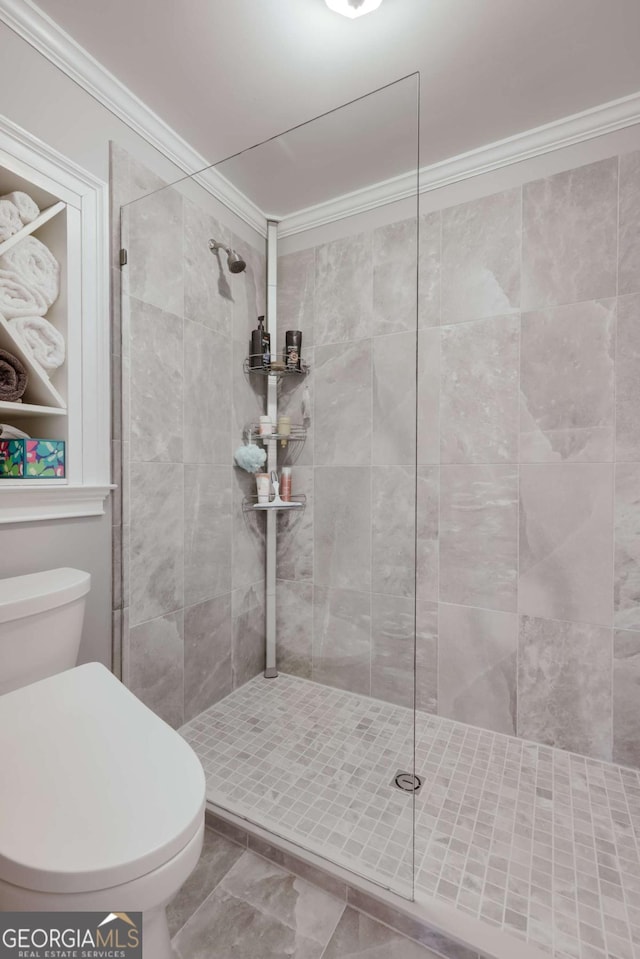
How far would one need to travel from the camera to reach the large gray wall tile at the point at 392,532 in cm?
117

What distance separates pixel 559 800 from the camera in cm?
140

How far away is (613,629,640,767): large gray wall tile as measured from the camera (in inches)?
61.2

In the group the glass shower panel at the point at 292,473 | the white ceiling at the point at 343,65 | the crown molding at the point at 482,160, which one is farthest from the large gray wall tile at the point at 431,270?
the glass shower panel at the point at 292,473

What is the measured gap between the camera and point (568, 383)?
A: 1.64 metres

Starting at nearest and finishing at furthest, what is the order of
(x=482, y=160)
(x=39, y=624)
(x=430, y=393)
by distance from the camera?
1. (x=39, y=624)
2. (x=482, y=160)
3. (x=430, y=393)

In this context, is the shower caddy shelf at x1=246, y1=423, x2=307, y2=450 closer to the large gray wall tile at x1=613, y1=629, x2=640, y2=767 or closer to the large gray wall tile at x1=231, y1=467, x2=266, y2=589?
the large gray wall tile at x1=231, y1=467, x2=266, y2=589

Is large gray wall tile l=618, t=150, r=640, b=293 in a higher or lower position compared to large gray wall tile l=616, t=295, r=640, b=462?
higher

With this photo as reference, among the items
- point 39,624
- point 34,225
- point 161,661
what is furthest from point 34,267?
point 161,661

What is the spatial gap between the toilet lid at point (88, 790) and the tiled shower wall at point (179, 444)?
0.40 metres

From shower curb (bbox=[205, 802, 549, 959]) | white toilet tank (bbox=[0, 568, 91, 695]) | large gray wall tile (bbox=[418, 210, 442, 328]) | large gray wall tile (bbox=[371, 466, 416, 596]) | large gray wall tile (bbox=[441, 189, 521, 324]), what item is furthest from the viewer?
large gray wall tile (bbox=[418, 210, 442, 328])

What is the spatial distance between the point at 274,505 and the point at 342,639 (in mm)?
448

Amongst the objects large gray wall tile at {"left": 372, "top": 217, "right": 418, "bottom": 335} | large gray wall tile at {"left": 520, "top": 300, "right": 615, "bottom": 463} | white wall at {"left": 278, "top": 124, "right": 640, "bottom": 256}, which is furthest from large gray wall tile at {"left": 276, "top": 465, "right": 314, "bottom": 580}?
large gray wall tile at {"left": 520, "top": 300, "right": 615, "bottom": 463}

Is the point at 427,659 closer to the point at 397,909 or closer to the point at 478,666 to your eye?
the point at 478,666

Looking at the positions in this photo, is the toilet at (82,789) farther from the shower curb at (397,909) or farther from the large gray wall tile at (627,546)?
the large gray wall tile at (627,546)
